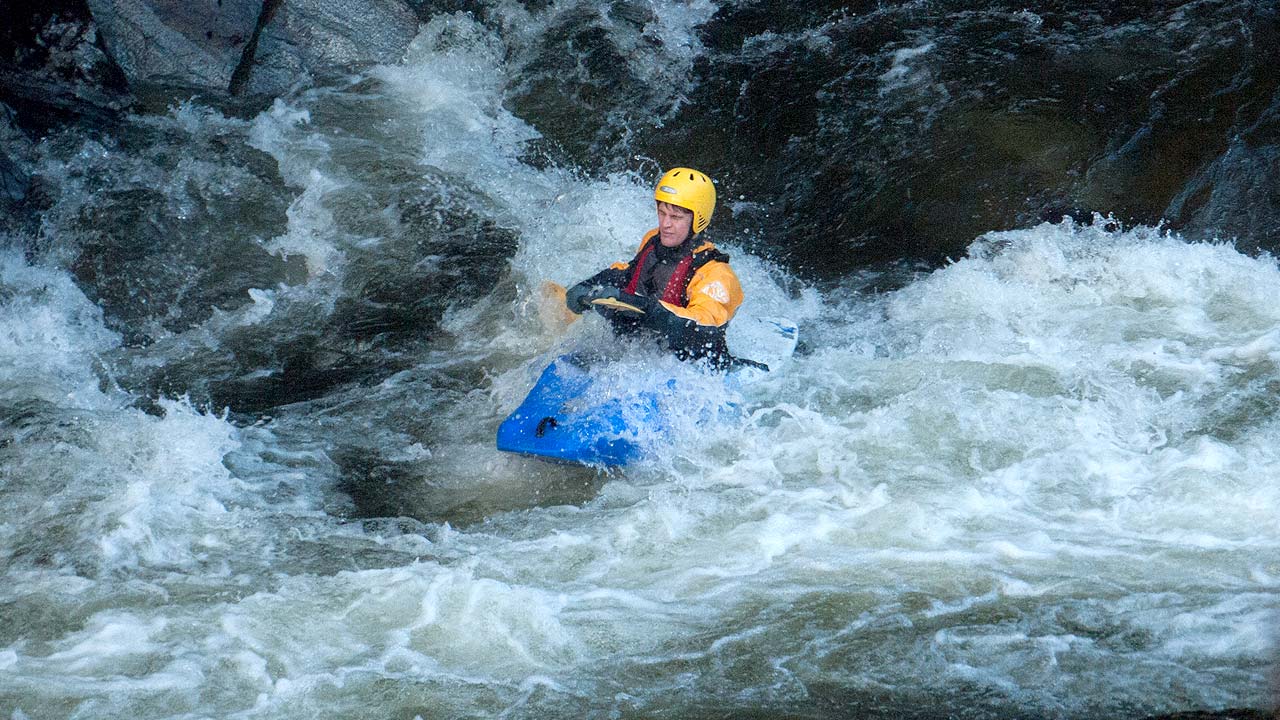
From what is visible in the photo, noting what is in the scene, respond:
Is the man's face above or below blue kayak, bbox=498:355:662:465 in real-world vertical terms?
above

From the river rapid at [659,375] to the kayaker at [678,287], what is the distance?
0.93 ft

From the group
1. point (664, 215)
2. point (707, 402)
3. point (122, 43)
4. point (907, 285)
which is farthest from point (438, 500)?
point (122, 43)

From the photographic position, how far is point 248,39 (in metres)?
9.38

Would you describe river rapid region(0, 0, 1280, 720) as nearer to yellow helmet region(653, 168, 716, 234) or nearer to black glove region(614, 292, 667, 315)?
black glove region(614, 292, 667, 315)

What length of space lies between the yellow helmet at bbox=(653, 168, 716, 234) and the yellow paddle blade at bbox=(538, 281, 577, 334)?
0.88m

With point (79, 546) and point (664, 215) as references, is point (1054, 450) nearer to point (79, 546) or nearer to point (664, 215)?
point (664, 215)

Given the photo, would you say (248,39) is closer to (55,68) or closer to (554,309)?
(55,68)

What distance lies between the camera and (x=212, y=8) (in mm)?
9180

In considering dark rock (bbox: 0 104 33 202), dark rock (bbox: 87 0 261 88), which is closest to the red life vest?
dark rock (bbox: 0 104 33 202)

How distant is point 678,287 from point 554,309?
0.90m

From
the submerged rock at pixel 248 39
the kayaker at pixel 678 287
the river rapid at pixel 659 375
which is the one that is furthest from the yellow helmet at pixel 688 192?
the submerged rock at pixel 248 39

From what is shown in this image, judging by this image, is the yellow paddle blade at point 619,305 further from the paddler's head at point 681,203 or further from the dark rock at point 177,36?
the dark rock at point 177,36

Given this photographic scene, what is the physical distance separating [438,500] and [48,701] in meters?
1.99

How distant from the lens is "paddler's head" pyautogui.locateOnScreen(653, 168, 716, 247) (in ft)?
20.1
